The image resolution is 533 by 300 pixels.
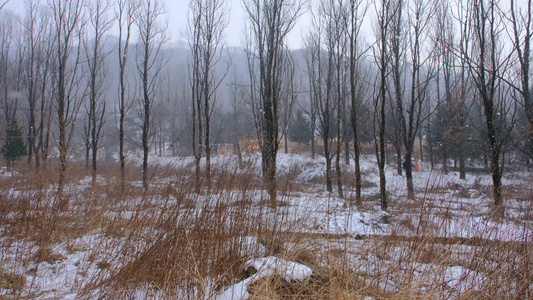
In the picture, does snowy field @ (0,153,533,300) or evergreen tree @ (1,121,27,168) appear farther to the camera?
evergreen tree @ (1,121,27,168)

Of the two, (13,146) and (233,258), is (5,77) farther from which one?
(233,258)

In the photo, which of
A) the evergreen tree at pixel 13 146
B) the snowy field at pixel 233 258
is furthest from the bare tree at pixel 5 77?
the snowy field at pixel 233 258

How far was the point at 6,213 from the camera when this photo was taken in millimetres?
3838

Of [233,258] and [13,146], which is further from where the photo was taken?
[13,146]

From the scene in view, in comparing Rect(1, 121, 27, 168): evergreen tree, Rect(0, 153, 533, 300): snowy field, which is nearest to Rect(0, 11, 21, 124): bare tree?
Rect(1, 121, 27, 168): evergreen tree

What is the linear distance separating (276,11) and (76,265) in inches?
278

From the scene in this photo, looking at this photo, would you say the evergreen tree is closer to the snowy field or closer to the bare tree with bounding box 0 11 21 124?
the bare tree with bounding box 0 11 21 124

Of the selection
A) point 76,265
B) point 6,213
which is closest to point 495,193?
point 76,265

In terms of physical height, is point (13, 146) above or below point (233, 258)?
above

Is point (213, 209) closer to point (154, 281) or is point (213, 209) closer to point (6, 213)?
point (154, 281)

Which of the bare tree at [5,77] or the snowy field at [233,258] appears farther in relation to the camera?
the bare tree at [5,77]

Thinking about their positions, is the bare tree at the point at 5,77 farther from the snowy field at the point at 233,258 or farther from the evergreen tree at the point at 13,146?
the snowy field at the point at 233,258

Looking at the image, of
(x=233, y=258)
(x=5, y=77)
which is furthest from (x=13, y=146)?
(x=233, y=258)

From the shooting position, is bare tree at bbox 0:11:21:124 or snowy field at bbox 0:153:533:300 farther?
bare tree at bbox 0:11:21:124
